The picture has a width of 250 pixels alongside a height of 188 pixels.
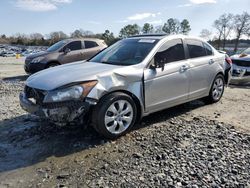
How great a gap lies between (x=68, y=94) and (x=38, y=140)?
106 cm

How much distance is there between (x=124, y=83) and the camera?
4.60m

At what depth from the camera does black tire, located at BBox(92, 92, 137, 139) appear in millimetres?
4289

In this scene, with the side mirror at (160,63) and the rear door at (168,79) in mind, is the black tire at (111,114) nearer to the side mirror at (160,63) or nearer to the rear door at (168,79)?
the rear door at (168,79)

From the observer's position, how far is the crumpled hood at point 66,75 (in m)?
4.27

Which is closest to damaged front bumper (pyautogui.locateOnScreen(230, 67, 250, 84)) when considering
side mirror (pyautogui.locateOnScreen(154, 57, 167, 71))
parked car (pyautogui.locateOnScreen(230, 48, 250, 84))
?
parked car (pyautogui.locateOnScreen(230, 48, 250, 84))

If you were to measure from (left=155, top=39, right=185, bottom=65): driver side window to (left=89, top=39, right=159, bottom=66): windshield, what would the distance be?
21 centimetres

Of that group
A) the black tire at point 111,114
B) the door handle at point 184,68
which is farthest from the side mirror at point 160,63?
the black tire at point 111,114

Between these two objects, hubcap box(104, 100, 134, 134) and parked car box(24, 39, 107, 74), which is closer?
hubcap box(104, 100, 134, 134)

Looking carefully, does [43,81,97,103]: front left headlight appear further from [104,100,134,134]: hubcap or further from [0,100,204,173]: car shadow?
[0,100,204,173]: car shadow

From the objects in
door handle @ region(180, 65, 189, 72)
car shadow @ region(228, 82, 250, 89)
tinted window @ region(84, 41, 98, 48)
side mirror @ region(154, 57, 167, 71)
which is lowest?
car shadow @ region(228, 82, 250, 89)

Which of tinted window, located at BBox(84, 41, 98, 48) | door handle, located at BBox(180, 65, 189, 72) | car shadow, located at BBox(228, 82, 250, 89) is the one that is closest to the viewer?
door handle, located at BBox(180, 65, 189, 72)

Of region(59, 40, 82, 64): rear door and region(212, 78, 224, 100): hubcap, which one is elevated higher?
region(59, 40, 82, 64): rear door

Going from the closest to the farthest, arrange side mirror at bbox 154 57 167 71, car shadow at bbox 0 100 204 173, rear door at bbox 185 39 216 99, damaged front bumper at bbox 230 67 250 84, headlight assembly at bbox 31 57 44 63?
car shadow at bbox 0 100 204 173, side mirror at bbox 154 57 167 71, rear door at bbox 185 39 216 99, damaged front bumper at bbox 230 67 250 84, headlight assembly at bbox 31 57 44 63

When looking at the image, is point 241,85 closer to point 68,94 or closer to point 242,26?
point 68,94
